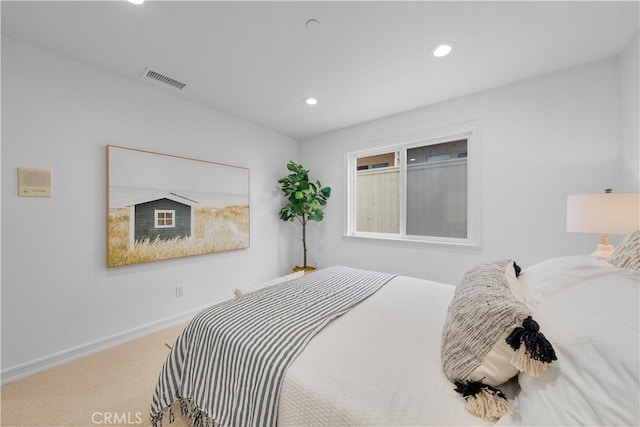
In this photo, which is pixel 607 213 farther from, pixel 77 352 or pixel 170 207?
pixel 77 352

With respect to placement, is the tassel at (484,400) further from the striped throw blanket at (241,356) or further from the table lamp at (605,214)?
the table lamp at (605,214)

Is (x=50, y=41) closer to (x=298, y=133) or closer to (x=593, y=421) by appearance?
(x=298, y=133)

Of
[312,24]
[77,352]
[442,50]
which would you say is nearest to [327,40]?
[312,24]

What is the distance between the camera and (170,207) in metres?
2.45

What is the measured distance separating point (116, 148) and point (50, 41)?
786 mm

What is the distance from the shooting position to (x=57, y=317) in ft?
6.14

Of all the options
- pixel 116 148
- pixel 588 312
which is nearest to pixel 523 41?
pixel 588 312

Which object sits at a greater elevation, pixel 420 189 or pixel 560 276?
pixel 420 189

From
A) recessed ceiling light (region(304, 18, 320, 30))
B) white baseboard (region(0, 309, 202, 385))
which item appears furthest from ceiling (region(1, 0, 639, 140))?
white baseboard (region(0, 309, 202, 385))

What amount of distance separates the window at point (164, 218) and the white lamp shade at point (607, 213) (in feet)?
11.1

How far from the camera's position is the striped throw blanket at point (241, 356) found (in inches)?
36.9

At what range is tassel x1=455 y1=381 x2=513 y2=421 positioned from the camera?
0.68m

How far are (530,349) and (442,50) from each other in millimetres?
1998

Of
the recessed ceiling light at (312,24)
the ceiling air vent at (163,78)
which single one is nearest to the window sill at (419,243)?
the recessed ceiling light at (312,24)
